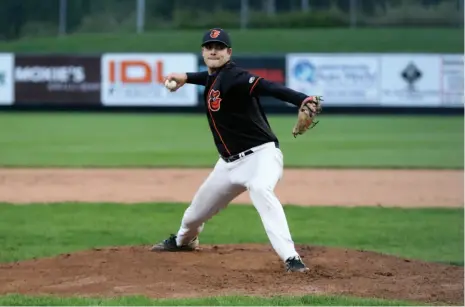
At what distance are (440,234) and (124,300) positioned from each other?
16.7 feet

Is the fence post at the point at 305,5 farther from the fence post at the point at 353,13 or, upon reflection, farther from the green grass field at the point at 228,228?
the green grass field at the point at 228,228

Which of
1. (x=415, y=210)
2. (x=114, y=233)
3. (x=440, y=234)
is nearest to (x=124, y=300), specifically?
(x=114, y=233)

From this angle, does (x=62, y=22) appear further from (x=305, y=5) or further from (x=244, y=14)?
(x=305, y=5)

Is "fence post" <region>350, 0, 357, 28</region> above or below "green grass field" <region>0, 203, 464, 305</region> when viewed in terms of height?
above

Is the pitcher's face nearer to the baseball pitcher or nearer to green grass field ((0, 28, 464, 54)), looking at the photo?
the baseball pitcher

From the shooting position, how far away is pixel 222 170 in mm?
7258

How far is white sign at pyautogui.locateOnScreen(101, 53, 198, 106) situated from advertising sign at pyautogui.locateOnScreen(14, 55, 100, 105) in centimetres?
42

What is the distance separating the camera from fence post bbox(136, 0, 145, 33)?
3675 cm

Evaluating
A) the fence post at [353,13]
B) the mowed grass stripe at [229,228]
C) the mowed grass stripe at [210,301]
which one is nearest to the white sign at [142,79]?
the fence post at [353,13]

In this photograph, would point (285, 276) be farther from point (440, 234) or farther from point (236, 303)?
point (440, 234)

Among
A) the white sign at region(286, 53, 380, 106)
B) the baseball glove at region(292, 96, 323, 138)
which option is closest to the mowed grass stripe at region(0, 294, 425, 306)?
the baseball glove at region(292, 96, 323, 138)

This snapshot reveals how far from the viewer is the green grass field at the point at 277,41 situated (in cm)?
3694

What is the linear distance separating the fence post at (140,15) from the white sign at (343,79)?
34.2 ft

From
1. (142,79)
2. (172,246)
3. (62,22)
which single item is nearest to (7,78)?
(142,79)
